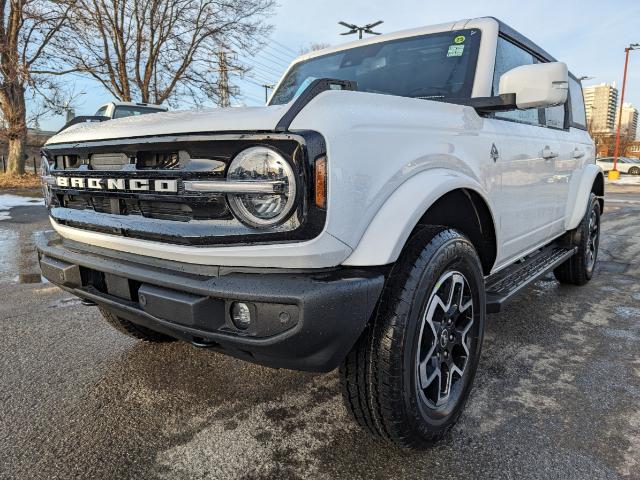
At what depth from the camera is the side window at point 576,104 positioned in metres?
4.21

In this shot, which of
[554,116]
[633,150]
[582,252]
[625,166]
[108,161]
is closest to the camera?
[108,161]

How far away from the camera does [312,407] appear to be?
7.56ft

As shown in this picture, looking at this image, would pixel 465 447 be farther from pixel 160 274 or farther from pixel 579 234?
pixel 579 234

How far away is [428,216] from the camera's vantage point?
204 cm

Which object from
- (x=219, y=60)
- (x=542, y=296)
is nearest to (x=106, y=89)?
(x=219, y=60)

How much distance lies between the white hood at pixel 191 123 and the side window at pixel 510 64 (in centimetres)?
154

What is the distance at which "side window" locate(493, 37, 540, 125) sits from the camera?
2.63m

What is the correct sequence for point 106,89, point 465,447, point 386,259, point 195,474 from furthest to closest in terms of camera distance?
point 106,89, point 465,447, point 195,474, point 386,259

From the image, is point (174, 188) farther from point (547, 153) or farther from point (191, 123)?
point (547, 153)

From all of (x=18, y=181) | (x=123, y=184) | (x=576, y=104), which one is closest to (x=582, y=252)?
(x=576, y=104)

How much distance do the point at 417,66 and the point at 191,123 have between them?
5.12 feet

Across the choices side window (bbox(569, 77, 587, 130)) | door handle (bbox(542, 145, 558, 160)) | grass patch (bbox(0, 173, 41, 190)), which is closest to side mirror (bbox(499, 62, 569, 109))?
door handle (bbox(542, 145, 558, 160))

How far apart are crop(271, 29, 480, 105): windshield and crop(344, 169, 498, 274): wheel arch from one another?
2.08 ft

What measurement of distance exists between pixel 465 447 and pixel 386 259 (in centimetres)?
97
